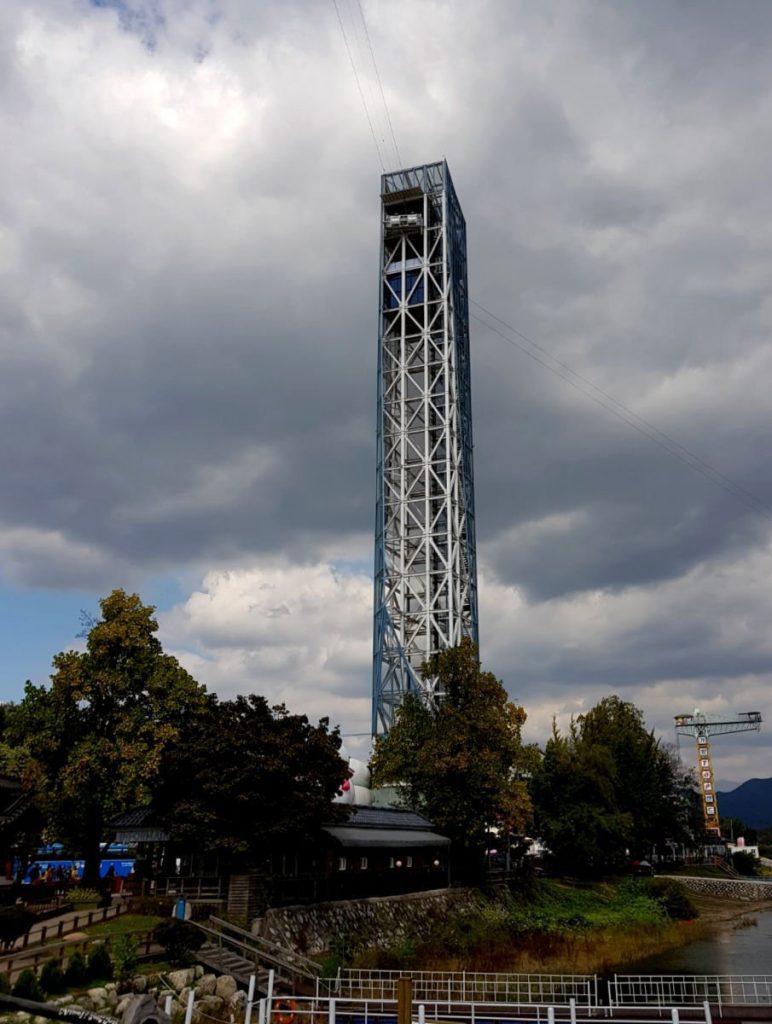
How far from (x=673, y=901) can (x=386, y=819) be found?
27.9 metres

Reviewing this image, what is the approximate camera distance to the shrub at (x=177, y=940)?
29516mm

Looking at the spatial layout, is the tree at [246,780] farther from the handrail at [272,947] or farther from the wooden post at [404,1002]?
the wooden post at [404,1002]

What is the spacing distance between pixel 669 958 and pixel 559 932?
19.8 ft

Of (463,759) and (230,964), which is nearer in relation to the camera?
(230,964)

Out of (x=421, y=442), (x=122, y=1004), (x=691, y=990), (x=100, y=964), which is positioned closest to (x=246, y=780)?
(x=100, y=964)

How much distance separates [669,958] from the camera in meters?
45.1

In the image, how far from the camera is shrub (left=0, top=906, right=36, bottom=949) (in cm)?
2850

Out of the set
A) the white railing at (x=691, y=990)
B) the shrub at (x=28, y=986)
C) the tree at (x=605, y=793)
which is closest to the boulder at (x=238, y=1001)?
the shrub at (x=28, y=986)

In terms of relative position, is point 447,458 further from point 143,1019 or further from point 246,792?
point 143,1019

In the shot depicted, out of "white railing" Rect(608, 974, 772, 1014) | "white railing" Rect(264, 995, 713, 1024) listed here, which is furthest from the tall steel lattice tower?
"white railing" Rect(264, 995, 713, 1024)

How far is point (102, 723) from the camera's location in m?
38.5

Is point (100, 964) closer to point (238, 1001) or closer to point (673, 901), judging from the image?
point (238, 1001)

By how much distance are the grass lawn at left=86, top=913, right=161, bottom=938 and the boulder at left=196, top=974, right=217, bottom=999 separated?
132 inches

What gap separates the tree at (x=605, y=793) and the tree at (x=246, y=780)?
38548mm
